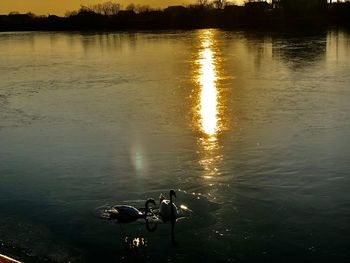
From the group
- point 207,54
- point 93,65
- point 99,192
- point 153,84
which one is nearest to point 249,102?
point 153,84

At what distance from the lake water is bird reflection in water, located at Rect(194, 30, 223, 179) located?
4 centimetres

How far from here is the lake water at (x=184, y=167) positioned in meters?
5.96

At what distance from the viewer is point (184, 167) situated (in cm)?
851

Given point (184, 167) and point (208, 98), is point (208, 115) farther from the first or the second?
point (184, 167)

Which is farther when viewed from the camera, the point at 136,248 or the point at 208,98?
the point at 208,98

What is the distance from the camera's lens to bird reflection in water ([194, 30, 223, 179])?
8805 millimetres

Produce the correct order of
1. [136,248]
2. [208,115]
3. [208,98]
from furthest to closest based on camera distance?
[208,98]
[208,115]
[136,248]

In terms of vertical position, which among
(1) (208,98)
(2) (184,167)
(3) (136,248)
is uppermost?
(1) (208,98)

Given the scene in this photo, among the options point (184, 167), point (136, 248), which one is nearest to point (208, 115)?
point (184, 167)

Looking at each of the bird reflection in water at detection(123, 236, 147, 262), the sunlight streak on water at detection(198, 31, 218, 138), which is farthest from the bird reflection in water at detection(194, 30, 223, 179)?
the bird reflection in water at detection(123, 236, 147, 262)

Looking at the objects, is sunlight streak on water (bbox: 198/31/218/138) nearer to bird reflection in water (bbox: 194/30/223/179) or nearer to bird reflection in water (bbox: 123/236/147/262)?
bird reflection in water (bbox: 194/30/223/179)

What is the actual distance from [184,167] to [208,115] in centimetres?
386

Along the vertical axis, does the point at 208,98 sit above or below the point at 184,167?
above

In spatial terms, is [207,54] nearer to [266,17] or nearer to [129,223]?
[129,223]
